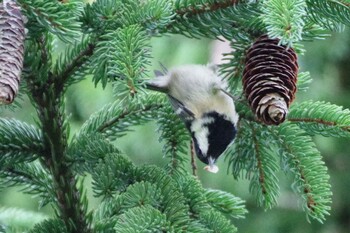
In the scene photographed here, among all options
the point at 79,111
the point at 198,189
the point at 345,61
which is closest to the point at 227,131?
the point at 198,189

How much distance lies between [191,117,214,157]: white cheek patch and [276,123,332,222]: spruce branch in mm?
132

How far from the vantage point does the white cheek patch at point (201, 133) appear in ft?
4.88

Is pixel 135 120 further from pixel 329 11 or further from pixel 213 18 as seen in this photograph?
pixel 329 11

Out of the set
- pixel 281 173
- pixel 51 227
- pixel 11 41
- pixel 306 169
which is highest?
pixel 11 41

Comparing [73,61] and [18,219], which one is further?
[18,219]

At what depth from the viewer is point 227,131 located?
1483mm

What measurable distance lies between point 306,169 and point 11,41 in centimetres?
57

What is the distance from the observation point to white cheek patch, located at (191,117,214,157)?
1487 millimetres

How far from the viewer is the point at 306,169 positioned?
1.43m

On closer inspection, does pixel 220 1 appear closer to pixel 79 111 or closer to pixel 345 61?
pixel 79 111

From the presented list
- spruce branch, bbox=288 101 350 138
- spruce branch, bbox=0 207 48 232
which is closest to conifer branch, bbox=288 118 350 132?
spruce branch, bbox=288 101 350 138

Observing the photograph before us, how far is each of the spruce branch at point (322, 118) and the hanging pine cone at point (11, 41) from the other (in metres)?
0.55

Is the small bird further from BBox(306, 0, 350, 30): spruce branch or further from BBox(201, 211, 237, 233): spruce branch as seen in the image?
BBox(306, 0, 350, 30): spruce branch

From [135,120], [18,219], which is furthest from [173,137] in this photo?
[18,219]
